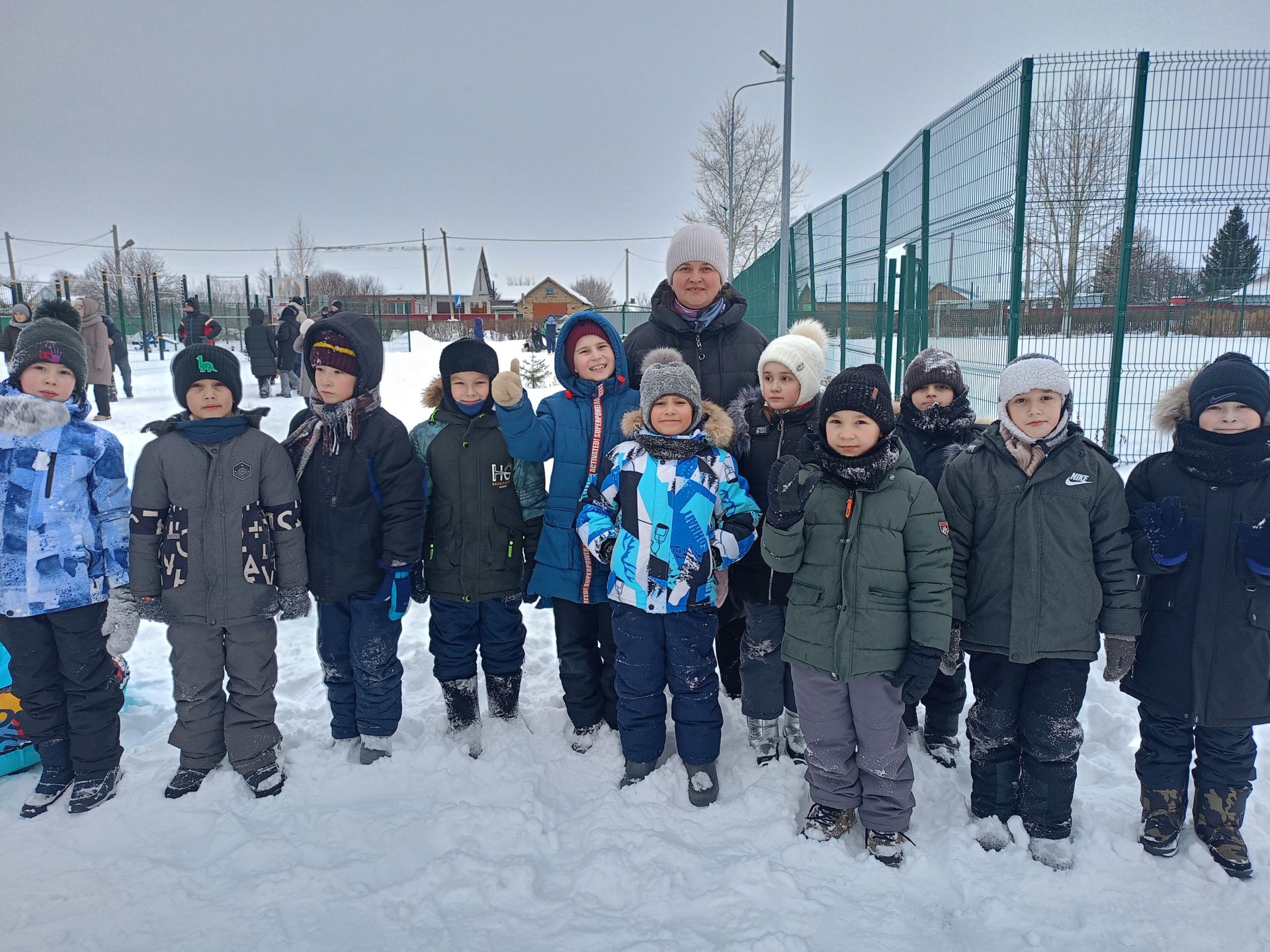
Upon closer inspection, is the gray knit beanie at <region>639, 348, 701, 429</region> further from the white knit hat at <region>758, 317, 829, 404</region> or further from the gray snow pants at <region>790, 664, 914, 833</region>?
the gray snow pants at <region>790, 664, 914, 833</region>

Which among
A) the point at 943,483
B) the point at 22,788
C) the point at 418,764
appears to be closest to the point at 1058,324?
the point at 943,483

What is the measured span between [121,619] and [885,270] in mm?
7045

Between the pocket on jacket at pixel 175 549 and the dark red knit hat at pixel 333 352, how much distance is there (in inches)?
32.3

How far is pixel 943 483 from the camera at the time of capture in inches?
110

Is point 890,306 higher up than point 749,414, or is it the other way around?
point 890,306

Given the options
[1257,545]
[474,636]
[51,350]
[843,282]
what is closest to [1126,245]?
[1257,545]

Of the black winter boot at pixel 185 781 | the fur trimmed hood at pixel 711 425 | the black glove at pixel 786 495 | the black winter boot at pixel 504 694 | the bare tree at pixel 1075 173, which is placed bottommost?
the black winter boot at pixel 185 781

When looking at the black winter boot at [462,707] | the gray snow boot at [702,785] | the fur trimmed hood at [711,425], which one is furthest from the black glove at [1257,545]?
the black winter boot at [462,707]

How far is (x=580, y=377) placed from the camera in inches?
130

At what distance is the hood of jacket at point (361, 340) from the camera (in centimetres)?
313

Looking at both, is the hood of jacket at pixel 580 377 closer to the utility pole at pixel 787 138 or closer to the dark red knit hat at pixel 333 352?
the dark red knit hat at pixel 333 352

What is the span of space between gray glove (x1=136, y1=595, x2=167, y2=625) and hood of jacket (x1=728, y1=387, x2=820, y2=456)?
7.98ft

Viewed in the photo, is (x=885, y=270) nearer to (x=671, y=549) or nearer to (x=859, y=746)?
(x=671, y=549)

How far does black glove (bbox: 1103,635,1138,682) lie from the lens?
2.57 meters
